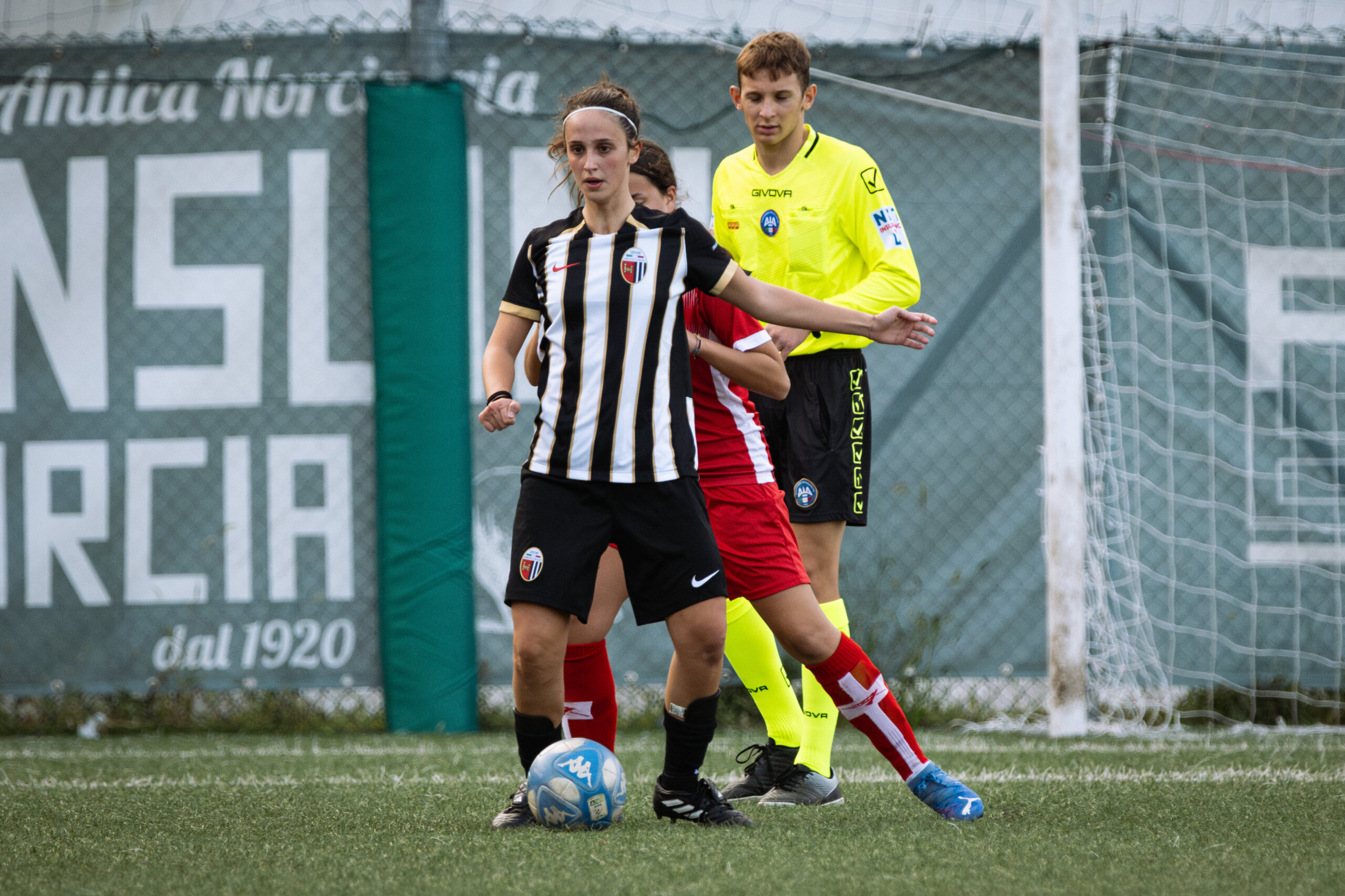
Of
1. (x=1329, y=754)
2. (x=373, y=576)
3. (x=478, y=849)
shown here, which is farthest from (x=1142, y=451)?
(x=478, y=849)

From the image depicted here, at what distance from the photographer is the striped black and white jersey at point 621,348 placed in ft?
8.95

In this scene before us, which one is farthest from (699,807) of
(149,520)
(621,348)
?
(149,520)

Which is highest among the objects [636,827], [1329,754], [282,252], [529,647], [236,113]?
Answer: [236,113]

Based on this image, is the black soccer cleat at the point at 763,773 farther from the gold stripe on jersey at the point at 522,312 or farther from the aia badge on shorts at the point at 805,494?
the gold stripe on jersey at the point at 522,312

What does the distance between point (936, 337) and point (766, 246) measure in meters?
2.19

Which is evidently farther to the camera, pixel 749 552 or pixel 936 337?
pixel 936 337

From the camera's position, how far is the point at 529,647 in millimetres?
2713

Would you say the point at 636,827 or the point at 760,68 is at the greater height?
the point at 760,68

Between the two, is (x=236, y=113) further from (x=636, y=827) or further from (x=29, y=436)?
(x=636, y=827)

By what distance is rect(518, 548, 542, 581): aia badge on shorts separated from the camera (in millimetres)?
2691

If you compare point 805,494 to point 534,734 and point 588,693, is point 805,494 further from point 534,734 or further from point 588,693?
point 534,734

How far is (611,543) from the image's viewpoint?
2.82 m

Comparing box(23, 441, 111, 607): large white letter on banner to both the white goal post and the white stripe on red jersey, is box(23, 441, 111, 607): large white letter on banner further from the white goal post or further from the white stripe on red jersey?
the white goal post

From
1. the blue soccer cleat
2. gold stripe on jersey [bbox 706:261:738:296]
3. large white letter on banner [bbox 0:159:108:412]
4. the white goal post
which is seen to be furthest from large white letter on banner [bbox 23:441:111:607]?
the white goal post
